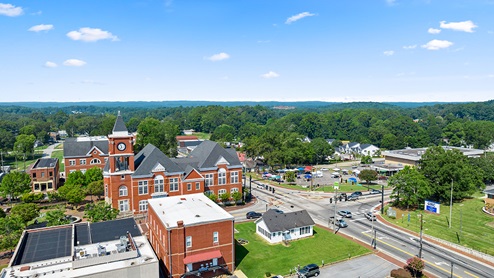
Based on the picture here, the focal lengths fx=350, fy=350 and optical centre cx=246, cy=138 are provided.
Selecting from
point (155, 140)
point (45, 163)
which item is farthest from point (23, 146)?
point (155, 140)

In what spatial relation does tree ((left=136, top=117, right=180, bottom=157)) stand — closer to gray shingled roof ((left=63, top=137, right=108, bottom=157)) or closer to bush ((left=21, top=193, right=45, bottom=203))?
gray shingled roof ((left=63, top=137, right=108, bottom=157))

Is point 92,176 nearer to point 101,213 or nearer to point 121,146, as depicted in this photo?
point 121,146

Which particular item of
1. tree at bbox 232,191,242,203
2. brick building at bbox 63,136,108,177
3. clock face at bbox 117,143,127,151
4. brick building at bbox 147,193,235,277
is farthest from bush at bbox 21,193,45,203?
tree at bbox 232,191,242,203

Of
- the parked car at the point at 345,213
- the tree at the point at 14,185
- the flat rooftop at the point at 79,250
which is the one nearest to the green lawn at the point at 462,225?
the parked car at the point at 345,213

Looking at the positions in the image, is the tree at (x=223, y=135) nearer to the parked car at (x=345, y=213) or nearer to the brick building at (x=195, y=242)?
the parked car at (x=345, y=213)

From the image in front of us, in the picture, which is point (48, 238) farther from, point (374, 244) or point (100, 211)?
point (374, 244)
